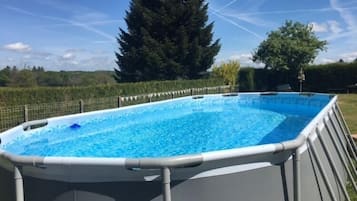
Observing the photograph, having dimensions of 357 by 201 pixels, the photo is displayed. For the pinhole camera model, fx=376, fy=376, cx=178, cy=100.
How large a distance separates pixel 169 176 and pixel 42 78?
2970cm

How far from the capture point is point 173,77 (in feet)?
92.1

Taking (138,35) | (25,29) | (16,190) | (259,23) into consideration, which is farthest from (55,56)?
(16,190)

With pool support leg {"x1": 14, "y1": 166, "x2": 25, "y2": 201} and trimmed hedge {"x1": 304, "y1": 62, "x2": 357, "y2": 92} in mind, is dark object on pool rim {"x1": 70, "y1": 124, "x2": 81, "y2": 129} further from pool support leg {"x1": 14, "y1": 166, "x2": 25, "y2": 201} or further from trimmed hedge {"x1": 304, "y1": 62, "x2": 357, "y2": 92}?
trimmed hedge {"x1": 304, "y1": 62, "x2": 357, "y2": 92}

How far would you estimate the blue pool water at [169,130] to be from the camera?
865 centimetres

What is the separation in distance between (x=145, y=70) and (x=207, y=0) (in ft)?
24.9

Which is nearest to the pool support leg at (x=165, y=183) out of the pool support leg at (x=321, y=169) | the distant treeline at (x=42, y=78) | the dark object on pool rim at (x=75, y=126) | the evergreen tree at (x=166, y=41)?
the pool support leg at (x=321, y=169)

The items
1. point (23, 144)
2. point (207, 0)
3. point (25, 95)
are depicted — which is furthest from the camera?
point (207, 0)

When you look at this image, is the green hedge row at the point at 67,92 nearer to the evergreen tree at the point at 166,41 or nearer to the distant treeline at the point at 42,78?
the evergreen tree at the point at 166,41

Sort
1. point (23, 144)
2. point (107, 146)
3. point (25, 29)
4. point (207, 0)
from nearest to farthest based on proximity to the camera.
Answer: point (23, 144), point (107, 146), point (25, 29), point (207, 0)

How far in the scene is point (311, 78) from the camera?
2922 cm

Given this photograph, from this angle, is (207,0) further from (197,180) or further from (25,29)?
(197,180)

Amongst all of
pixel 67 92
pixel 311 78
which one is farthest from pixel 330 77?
pixel 67 92

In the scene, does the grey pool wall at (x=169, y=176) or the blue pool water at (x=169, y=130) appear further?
the blue pool water at (x=169, y=130)

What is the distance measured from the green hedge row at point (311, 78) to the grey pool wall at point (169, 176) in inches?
1056
